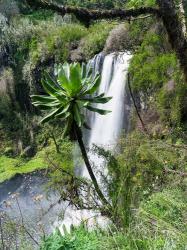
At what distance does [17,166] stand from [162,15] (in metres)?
21.9

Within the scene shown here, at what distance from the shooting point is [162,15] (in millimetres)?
5156

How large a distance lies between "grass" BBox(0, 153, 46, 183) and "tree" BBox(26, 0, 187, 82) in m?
19.7

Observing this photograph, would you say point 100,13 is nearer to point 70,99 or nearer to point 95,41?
point 70,99

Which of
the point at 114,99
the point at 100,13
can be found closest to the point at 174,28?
the point at 100,13

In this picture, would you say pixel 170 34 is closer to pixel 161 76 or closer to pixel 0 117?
pixel 161 76

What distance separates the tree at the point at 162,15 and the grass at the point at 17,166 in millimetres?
19697

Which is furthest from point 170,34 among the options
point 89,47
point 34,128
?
point 34,128

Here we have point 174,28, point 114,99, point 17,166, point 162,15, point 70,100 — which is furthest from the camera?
point 17,166

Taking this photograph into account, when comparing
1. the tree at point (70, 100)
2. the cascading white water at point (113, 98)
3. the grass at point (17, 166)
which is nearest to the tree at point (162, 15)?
the tree at point (70, 100)

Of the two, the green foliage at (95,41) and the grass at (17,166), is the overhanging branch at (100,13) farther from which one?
the grass at (17,166)

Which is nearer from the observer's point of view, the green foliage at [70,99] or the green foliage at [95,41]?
the green foliage at [70,99]

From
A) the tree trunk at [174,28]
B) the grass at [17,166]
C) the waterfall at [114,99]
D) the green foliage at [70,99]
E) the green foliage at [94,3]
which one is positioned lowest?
the grass at [17,166]

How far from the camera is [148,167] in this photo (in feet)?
39.2

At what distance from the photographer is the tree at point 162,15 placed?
5.14 m
